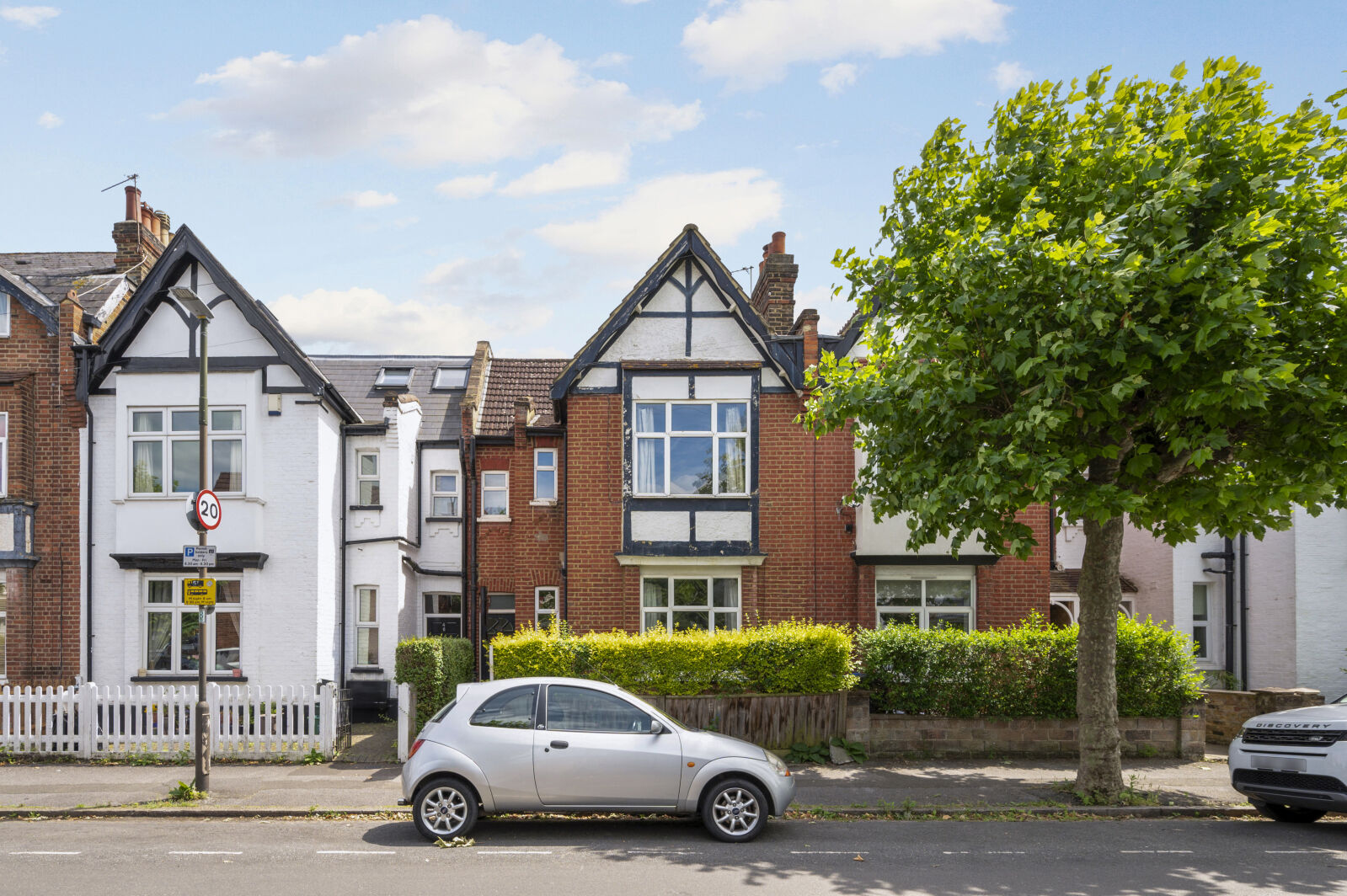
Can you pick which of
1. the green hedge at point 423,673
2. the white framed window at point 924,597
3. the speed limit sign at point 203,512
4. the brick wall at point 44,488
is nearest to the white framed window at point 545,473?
the green hedge at point 423,673

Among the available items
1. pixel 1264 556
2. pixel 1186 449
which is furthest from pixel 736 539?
pixel 1264 556

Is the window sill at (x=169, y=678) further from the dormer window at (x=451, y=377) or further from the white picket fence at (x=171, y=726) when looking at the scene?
the dormer window at (x=451, y=377)

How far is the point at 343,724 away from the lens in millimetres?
16078

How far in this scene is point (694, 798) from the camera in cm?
983

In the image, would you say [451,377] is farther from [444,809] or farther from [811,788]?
[444,809]

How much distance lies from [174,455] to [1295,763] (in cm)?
1724

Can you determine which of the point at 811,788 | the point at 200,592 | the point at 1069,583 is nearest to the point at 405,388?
the point at 200,592

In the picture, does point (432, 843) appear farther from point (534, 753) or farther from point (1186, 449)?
point (1186, 449)

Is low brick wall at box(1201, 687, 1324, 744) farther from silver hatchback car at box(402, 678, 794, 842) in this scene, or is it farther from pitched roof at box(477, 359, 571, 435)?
pitched roof at box(477, 359, 571, 435)

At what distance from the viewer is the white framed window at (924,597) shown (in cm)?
1839

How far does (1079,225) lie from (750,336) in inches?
310

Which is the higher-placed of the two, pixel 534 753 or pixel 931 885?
pixel 534 753

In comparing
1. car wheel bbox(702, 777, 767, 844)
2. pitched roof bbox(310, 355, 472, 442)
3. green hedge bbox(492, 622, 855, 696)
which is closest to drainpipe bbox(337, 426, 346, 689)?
pitched roof bbox(310, 355, 472, 442)

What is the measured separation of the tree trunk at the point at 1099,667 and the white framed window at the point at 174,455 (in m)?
14.0
